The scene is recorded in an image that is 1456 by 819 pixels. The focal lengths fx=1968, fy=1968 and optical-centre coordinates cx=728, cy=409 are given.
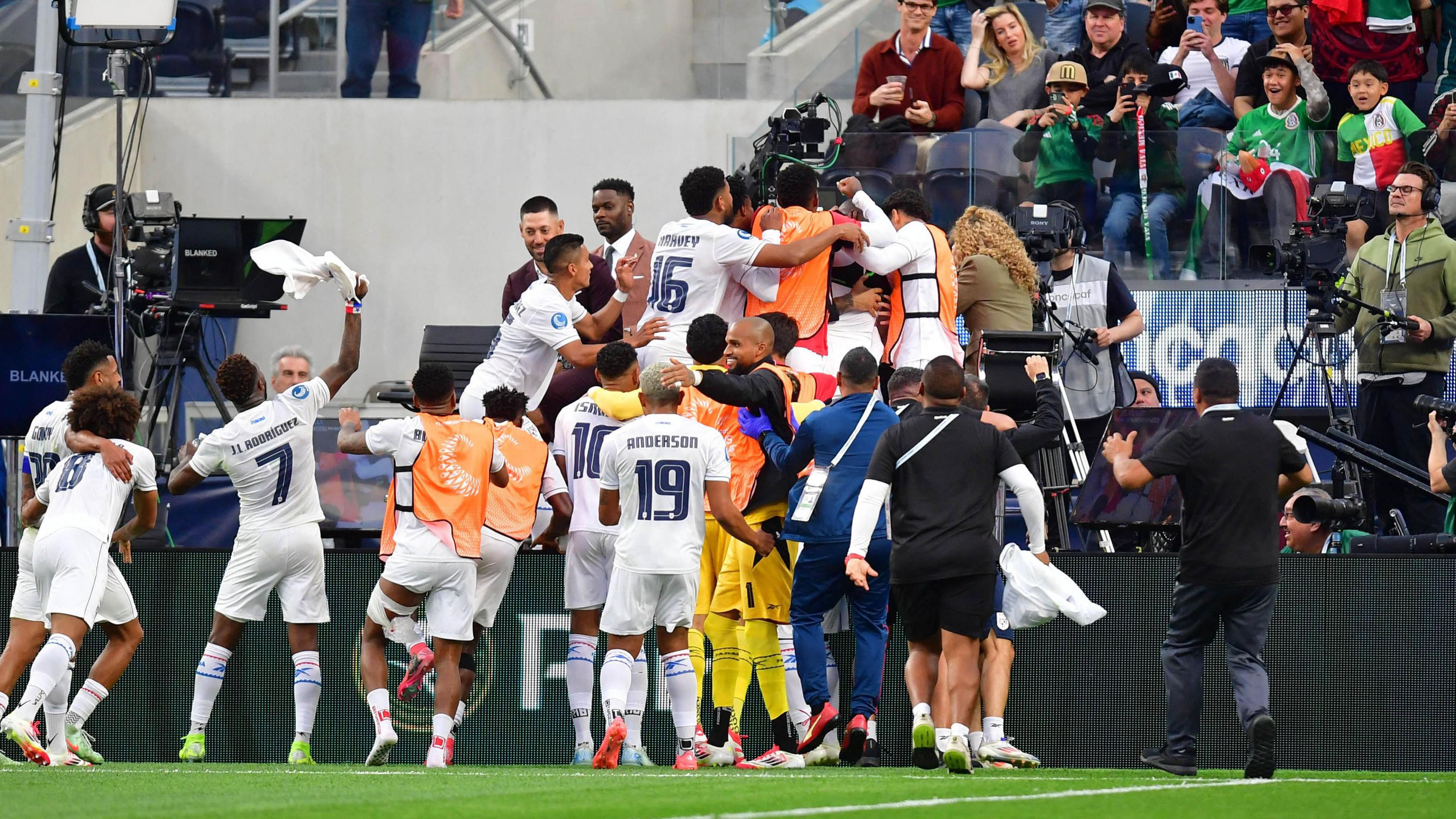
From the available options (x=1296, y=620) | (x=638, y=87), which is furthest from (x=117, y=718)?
(x=638, y=87)

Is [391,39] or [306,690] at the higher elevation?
[391,39]

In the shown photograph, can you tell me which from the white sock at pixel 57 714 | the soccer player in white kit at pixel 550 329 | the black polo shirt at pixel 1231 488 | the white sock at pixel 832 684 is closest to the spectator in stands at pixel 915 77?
the soccer player in white kit at pixel 550 329

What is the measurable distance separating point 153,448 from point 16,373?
180 cm

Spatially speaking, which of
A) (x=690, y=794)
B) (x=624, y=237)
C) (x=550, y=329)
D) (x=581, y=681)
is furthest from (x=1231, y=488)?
(x=624, y=237)

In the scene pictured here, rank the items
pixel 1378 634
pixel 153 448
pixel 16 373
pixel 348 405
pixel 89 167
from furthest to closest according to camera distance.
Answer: pixel 89 167 < pixel 348 405 < pixel 153 448 < pixel 16 373 < pixel 1378 634

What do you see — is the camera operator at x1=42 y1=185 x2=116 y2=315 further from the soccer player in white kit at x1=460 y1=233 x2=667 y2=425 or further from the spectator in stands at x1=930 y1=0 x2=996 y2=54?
the spectator in stands at x1=930 y1=0 x2=996 y2=54

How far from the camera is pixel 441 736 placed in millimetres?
9812

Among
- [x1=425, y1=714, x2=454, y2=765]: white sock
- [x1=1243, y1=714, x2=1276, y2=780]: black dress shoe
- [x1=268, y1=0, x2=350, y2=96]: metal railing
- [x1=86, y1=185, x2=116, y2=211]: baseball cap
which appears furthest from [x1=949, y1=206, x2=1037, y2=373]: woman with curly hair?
[x1=268, y1=0, x2=350, y2=96]: metal railing

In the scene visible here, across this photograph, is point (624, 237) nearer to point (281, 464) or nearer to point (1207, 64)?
point (281, 464)

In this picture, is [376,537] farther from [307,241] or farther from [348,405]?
[307,241]

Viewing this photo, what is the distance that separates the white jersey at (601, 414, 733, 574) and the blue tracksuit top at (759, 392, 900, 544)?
438 mm

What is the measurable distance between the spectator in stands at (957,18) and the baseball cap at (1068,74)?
1822 mm

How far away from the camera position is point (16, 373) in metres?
11.8

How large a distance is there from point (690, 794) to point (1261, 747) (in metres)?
2.78
